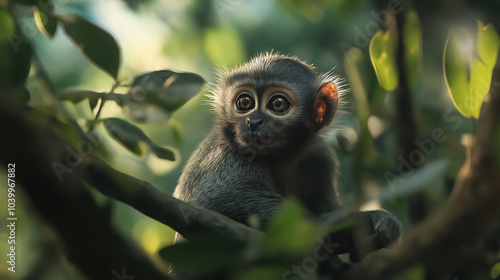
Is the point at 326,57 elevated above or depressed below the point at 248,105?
above

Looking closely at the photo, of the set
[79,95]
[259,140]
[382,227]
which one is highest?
[259,140]

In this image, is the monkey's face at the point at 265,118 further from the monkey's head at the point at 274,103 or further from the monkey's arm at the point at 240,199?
the monkey's arm at the point at 240,199

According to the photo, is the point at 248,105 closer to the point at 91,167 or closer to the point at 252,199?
the point at 252,199

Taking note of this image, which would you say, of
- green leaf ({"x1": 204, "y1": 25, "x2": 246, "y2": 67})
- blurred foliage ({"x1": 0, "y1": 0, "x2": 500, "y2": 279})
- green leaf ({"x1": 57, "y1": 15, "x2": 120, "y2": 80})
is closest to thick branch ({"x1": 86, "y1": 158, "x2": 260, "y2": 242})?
blurred foliage ({"x1": 0, "y1": 0, "x2": 500, "y2": 279})

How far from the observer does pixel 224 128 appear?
4.72 m

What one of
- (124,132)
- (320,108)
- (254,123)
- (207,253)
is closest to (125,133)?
(124,132)

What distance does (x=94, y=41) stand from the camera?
6.18 ft

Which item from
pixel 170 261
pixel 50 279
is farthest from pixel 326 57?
pixel 170 261

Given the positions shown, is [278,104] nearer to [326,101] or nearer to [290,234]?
A: [326,101]

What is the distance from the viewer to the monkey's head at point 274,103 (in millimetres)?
4340

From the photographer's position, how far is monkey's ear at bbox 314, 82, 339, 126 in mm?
4887

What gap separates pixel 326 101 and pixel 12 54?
3.69m

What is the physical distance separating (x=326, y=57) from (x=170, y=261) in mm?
5301

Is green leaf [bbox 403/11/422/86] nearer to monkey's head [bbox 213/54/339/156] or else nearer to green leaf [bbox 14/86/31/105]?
green leaf [bbox 14/86/31/105]
